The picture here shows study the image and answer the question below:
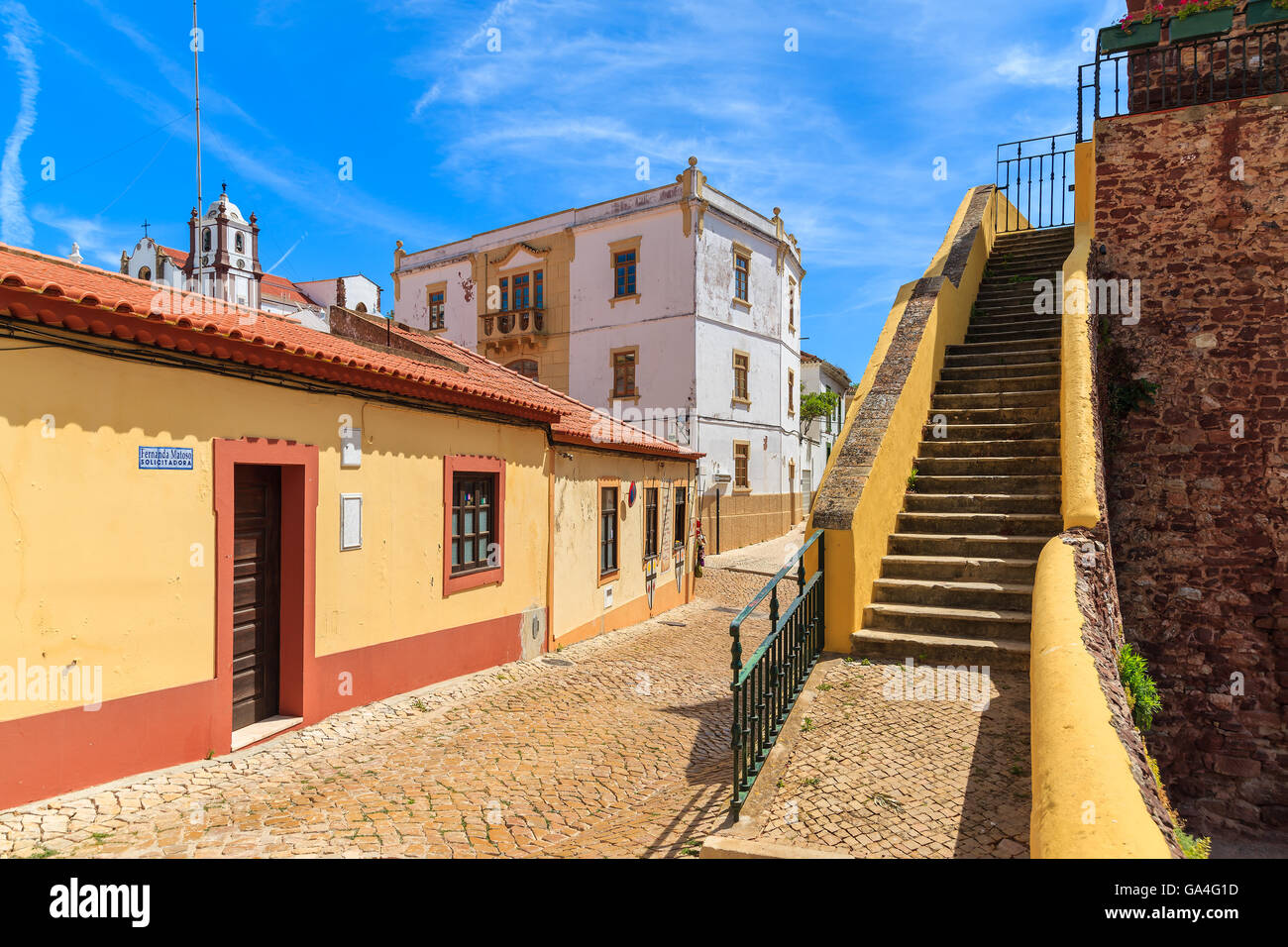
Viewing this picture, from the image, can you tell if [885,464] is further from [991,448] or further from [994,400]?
[994,400]

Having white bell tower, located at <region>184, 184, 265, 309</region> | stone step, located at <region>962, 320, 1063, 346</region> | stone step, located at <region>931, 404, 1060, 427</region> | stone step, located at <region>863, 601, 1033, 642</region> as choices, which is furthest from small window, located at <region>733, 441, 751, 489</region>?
white bell tower, located at <region>184, 184, 265, 309</region>

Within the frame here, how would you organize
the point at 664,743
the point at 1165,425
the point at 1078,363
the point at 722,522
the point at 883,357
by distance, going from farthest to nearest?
the point at 722,522
the point at 1165,425
the point at 883,357
the point at 1078,363
the point at 664,743

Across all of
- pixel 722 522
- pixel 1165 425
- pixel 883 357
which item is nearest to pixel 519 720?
pixel 883 357

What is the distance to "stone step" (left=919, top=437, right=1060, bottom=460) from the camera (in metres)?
7.07

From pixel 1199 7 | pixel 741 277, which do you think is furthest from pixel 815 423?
pixel 1199 7

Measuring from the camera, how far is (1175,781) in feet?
28.2

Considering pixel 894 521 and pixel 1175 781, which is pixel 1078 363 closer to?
pixel 894 521

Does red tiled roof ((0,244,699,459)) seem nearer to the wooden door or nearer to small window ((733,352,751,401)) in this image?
the wooden door

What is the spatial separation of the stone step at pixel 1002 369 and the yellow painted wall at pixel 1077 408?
633mm

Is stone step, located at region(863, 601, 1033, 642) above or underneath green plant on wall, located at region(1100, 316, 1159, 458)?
underneath

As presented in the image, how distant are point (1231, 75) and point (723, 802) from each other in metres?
12.1

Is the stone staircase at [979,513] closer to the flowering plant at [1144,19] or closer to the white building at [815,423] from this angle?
the flowering plant at [1144,19]

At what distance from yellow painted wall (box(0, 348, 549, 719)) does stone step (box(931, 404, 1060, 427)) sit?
20.4 ft
